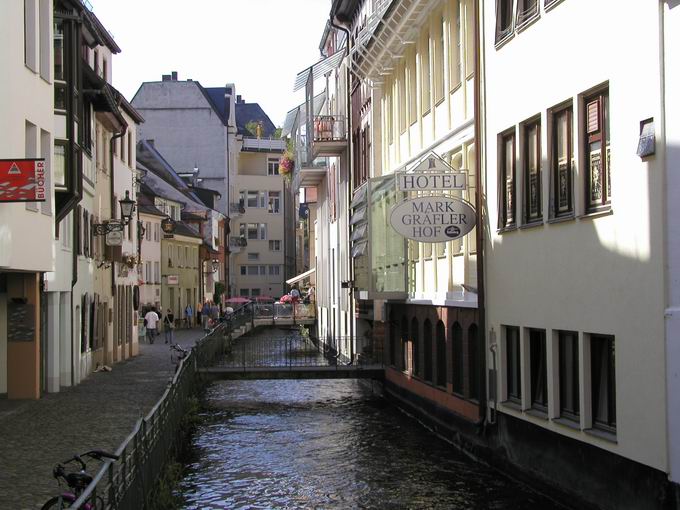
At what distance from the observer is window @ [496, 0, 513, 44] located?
1788 cm

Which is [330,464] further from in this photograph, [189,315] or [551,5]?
[189,315]

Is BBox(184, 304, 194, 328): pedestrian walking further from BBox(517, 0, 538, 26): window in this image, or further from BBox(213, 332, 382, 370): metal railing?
BBox(517, 0, 538, 26): window

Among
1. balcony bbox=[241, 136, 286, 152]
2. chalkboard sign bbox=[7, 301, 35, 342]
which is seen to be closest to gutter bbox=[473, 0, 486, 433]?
chalkboard sign bbox=[7, 301, 35, 342]

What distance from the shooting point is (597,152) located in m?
14.2

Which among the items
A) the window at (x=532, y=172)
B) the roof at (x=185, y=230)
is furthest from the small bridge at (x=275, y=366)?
the roof at (x=185, y=230)

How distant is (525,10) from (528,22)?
18.8 inches

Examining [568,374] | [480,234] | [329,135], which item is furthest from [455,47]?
[329,135]

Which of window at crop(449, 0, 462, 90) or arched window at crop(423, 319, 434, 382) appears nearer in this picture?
window at crop(449, 0, 462, 90)

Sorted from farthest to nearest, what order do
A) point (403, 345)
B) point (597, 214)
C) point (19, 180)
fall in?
point (403, 345)
point (19, 180)
point (597, 214)

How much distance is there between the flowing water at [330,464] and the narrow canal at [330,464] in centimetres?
1

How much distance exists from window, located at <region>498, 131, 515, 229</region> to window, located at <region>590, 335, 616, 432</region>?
12.3ft

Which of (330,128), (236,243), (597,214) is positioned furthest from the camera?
(236,243)

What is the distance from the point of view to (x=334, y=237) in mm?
46469

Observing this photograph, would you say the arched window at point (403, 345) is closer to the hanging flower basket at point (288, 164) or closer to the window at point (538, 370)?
the window at point (538, 370)
